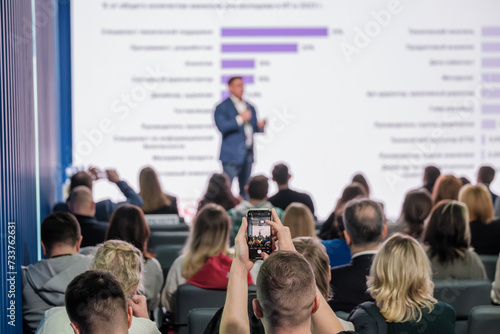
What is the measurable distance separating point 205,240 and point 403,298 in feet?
4.61

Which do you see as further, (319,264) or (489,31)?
(489,31)

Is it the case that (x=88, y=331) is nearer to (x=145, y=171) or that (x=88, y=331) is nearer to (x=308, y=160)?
(x=145, y=171)

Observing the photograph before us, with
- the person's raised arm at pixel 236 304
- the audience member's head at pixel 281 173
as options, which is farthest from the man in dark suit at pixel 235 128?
the person's raised arm at pixel 236 304

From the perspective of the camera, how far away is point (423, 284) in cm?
273

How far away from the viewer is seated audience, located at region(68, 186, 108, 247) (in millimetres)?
4789

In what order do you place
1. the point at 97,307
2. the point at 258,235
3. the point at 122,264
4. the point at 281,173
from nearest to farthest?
the point at 97,307 < the point at 258,235 < the point at 122,264 < the point at 281,173

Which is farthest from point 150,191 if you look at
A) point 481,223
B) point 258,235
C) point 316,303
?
point 316,303

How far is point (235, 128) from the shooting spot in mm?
8211

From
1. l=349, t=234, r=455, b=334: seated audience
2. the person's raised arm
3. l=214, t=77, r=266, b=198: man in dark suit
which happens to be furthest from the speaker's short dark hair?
Result: l=214, t=77, r=266, b=198: man in dark suit

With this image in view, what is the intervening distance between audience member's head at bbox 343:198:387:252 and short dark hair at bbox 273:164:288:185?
8.90 feet

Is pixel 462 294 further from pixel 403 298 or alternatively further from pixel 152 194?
pixel 152 194

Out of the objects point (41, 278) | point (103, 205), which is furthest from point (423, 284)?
point (103, 205)

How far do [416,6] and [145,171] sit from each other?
4.91 metres

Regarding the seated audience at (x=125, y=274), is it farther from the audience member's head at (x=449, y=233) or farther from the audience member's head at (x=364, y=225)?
the audience member's head at (x=449, y=233)
